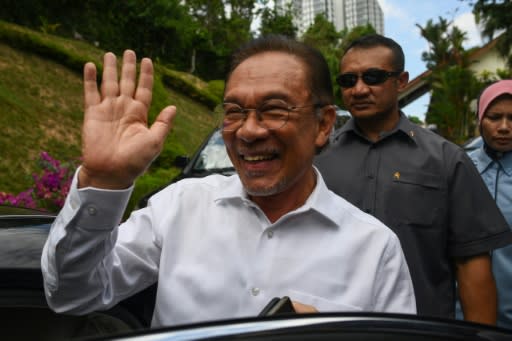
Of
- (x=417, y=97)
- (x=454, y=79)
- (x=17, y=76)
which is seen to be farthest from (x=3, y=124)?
(x=417, y=97)

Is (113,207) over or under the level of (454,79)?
over

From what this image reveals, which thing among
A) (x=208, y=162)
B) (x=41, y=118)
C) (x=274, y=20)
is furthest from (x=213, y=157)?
(x=274, y=20)

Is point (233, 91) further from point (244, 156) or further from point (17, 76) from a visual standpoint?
point (17, 76)

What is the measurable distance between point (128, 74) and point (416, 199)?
1.55m

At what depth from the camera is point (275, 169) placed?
186 cm

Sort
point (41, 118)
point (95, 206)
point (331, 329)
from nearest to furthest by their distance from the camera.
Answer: point (331, 329), point (95, 206), point (41, 118)

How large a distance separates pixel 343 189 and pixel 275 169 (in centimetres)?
102

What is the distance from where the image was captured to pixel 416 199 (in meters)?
2.61

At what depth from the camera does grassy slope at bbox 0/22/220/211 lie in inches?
441

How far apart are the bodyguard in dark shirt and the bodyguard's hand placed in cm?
140

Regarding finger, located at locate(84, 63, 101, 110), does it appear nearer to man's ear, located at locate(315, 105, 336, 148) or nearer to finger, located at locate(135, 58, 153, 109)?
finger, located at locate(135, 58, 153, 109)

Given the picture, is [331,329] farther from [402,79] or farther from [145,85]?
[402,79]

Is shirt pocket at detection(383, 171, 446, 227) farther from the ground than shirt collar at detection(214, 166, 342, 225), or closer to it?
closer to it

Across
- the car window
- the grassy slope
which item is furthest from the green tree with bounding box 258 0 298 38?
the car window
